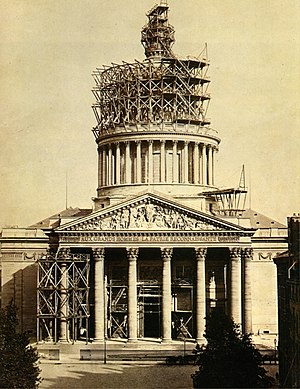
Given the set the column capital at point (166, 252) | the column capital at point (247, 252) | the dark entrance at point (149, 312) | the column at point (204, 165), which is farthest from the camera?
the column at point (204, 165)

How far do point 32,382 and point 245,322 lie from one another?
118ft

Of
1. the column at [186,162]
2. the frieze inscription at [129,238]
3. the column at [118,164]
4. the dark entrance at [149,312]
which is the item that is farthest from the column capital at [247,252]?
the column at [118,164]

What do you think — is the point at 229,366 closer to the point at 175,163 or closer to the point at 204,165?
the point at 175,163

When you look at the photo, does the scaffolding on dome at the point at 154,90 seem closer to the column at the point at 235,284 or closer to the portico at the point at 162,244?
the portico at the point at 162,244

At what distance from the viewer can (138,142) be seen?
92.2m

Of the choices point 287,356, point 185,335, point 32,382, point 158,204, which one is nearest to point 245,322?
point 185,335

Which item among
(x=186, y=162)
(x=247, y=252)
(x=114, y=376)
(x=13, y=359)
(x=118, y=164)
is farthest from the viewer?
(x=118, y=164)

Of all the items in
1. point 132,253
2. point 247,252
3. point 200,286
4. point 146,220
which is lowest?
point 200,286

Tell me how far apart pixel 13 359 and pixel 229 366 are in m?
12.6

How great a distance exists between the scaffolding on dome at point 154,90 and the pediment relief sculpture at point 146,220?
685 inches

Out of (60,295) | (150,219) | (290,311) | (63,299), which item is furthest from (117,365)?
(290,311)

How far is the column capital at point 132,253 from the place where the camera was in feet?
252

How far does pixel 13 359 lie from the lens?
149ft

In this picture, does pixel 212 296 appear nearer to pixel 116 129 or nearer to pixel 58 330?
pixel 58 330
